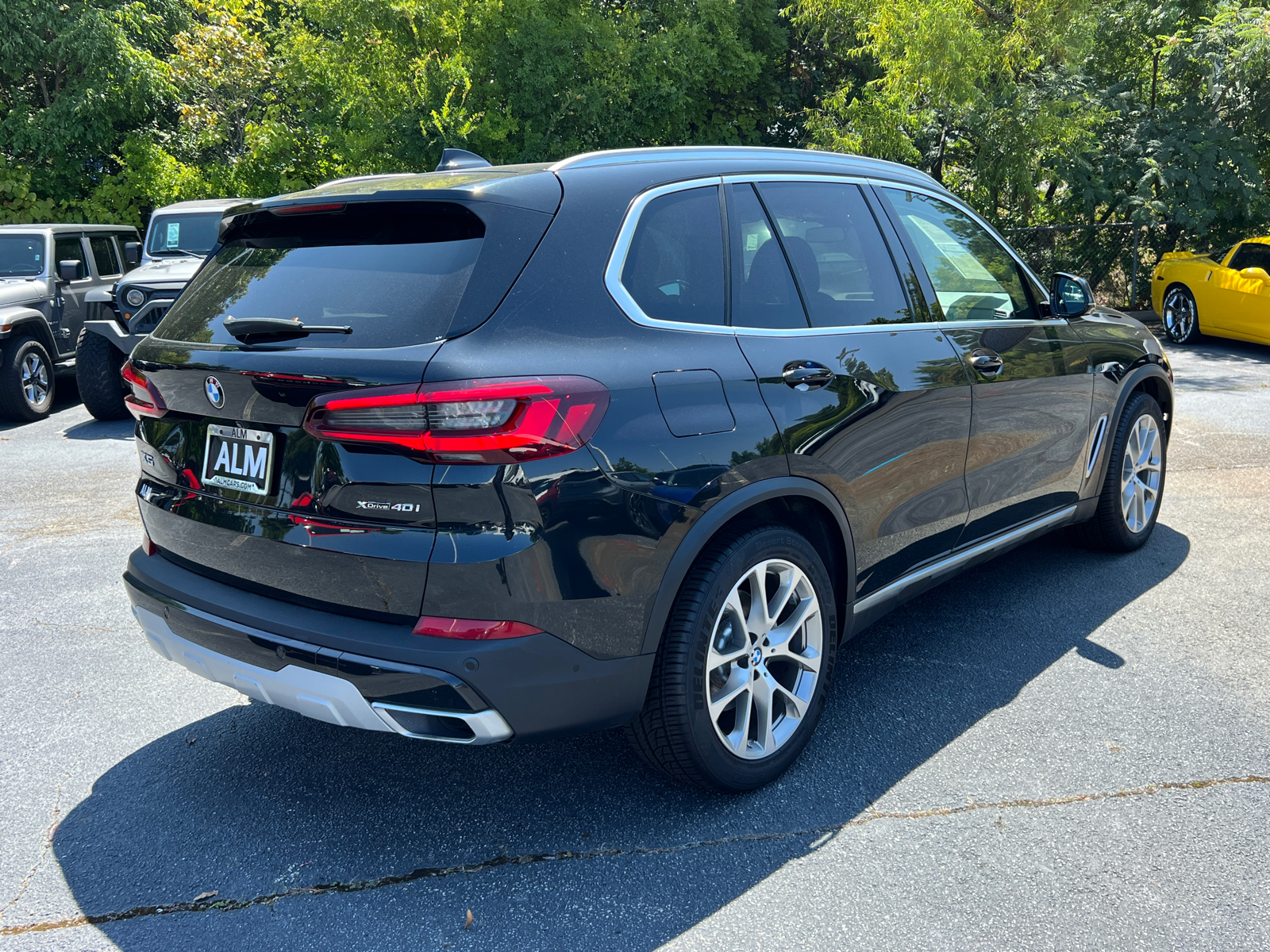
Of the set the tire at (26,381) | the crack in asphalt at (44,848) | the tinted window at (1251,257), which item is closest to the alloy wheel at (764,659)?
the crack in asphalt at (44,848)

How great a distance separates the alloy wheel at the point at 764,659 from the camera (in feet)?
9.60

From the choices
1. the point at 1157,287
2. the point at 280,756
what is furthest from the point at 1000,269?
the point at 1157,287

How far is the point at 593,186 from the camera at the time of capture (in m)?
2.79

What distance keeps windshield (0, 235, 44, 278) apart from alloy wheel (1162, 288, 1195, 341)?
46.0 feet

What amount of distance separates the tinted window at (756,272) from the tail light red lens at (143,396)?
1.68m

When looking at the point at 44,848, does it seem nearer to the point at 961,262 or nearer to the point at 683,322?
the point at 683,322

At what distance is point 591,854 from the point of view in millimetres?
2791

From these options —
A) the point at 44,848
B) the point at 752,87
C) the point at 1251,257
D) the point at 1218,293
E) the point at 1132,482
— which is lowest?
the point at 44,848

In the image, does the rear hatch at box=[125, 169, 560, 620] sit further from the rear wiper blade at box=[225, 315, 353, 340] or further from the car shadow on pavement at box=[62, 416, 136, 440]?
the car shadow on pavement at box=[62, 416, 136, 440]

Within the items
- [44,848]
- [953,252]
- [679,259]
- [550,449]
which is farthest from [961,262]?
[44,848]

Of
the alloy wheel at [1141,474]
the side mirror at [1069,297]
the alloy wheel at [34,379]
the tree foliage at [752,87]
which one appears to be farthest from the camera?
the tree foliage at [752,87]

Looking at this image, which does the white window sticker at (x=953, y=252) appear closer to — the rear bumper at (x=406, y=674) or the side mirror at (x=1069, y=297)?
the side mirror at (x=1069, y=297)

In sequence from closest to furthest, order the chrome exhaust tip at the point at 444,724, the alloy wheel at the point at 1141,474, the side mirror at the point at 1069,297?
the chrome exhaust tip at the point at 444,724, the side mirror at the point at 1069,297, the alloy wheel at the point at 1141,474

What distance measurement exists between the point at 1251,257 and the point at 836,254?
11685mm
